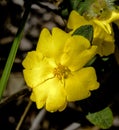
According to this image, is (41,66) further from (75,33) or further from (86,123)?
(86,123)

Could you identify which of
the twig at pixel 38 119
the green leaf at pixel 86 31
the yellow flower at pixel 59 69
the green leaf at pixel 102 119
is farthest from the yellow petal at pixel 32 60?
the twig at pixel 38 119

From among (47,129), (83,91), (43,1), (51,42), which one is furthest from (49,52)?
(47,129)

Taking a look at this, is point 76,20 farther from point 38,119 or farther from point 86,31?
point 38,119

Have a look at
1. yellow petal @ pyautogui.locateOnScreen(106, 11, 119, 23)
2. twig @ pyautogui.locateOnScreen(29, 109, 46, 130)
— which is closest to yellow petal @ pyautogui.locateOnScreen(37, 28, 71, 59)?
yellow petal @ pyautogui.locateOnScreen(106, 11, 119, 23)

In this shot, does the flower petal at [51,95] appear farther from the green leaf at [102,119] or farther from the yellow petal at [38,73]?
the green leaf at [102,119]

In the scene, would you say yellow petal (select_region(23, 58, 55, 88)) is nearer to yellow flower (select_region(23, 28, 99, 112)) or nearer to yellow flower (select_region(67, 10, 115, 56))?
yellow flower (select_region(23, 28, 99, 112))
